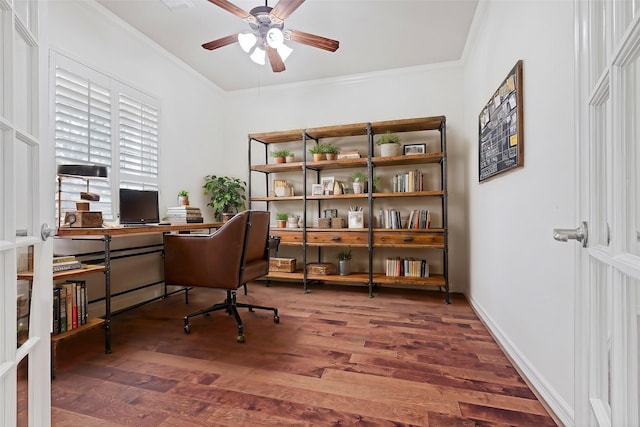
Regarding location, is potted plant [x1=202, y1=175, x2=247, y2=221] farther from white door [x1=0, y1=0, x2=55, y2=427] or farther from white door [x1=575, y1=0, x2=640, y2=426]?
white door [x1=575, y1=0, x2=640, y2=426]

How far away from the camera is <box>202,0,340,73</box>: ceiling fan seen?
197 centimetres

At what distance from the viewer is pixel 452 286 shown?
3.41m

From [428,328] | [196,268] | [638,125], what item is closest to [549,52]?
[638,125]

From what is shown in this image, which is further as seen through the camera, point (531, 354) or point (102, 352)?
point (102, 352)

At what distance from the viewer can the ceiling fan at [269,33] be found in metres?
1.97

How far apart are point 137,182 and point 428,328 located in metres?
2.86

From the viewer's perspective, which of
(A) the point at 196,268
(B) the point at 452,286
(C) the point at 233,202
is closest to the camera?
(A) the point at 196,268

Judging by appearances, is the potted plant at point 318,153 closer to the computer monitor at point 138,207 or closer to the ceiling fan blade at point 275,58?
the ceiling fan blade at point 275,58

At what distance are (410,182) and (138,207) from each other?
2.66m

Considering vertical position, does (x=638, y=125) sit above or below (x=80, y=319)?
above

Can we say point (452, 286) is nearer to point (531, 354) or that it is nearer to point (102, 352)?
point (531, 354)

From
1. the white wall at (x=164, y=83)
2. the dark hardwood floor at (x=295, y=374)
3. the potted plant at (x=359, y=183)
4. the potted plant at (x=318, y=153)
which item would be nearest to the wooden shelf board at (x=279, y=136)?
the potted plant at (x=318, y=153)

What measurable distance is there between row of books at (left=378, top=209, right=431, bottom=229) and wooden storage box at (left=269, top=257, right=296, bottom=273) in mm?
1133

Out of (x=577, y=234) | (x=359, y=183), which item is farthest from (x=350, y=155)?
(x=577, y=234)
